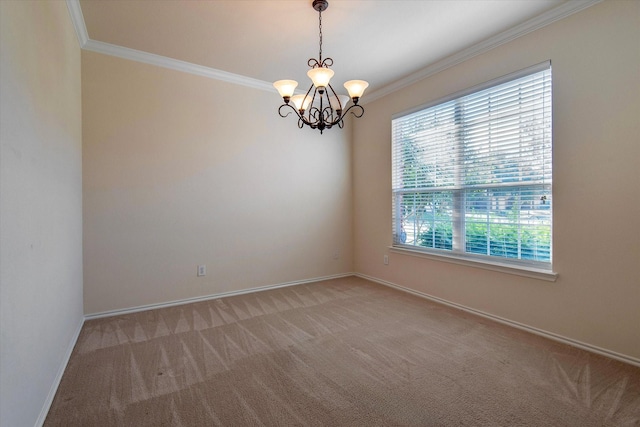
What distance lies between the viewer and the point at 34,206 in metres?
1.63

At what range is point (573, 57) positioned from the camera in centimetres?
251

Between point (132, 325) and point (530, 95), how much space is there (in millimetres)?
4330

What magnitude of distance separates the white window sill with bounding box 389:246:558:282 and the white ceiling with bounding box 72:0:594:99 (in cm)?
217

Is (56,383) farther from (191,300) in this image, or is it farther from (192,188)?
(192,188)

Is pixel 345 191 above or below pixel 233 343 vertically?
above

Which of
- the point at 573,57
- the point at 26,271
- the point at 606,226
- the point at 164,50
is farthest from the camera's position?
the point at 164,50

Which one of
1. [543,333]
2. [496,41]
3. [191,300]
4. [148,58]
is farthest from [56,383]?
[496,41]

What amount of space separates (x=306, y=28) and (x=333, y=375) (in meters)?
2.91

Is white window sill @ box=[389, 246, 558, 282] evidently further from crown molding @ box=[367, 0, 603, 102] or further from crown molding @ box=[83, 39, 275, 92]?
crown molding @ box=[83, 39, 275, 92]

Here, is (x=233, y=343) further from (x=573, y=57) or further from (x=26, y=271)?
(x=573, y=57)

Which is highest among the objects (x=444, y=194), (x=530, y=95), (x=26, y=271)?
(x=530, y=95)

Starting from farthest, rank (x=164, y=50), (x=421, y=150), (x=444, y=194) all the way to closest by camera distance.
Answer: (x=421, y=150) < (x=444, y=194) < (x=164, y=50)

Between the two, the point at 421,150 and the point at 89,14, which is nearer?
the point at 89,14

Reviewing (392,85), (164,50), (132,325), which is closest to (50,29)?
(164,50)
